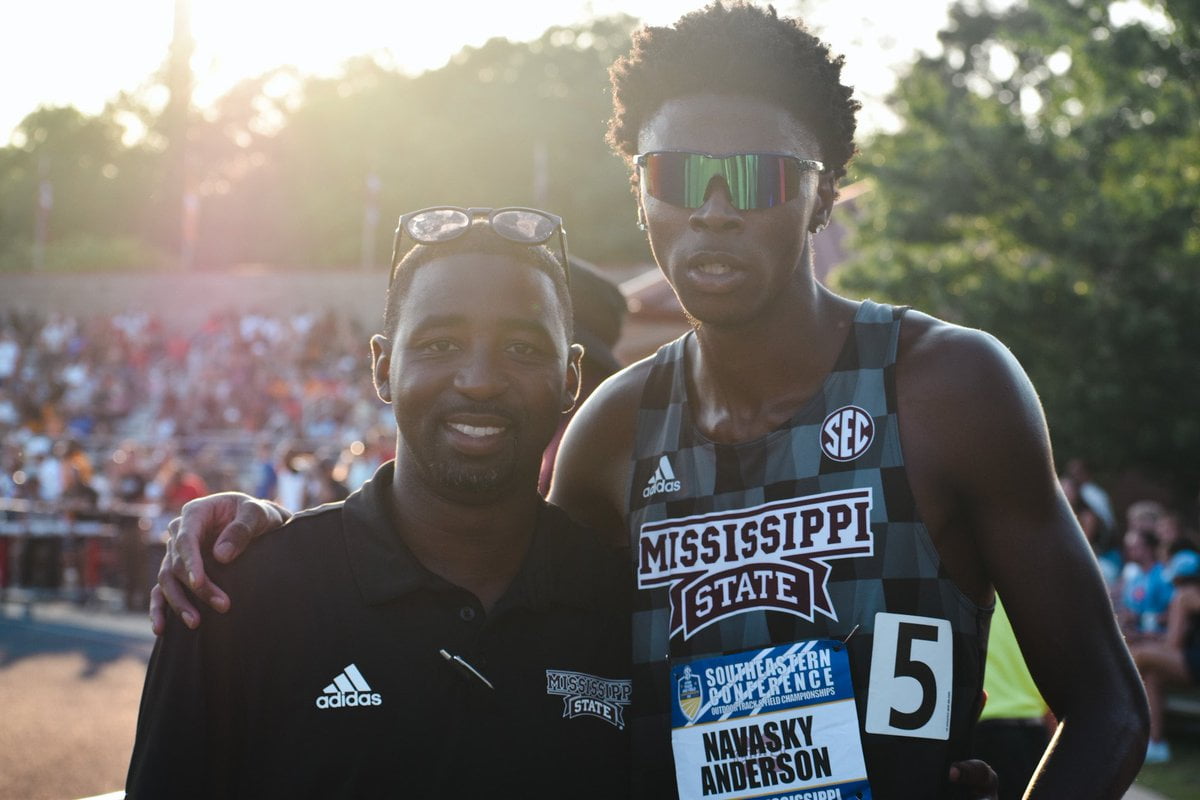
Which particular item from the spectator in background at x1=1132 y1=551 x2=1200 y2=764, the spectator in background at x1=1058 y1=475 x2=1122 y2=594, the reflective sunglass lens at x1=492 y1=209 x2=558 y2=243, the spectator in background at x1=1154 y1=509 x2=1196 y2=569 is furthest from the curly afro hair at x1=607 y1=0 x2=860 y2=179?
the spectator in background at x1=1058 y1=475 x2=1122 y2=594

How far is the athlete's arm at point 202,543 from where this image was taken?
99.5 inches

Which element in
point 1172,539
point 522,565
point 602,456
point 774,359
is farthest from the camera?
point 1172,539

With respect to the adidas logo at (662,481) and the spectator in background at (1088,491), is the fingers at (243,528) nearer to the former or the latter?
the adidas logo at (662,481)

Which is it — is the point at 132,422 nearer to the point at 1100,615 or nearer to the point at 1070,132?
the point at 1070,132

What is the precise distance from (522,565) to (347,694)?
44 cm

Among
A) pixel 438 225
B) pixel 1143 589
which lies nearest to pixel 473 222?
pixel 438 225

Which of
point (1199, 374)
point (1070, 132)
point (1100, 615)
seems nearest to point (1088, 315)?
point (1199, 374)

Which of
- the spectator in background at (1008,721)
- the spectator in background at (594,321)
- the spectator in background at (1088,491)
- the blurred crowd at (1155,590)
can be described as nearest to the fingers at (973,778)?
the spectator in background at (1008,721)

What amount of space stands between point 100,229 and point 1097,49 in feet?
182

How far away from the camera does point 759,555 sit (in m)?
2.75

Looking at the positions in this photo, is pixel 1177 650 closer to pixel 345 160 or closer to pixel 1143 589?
pixel 1143 589

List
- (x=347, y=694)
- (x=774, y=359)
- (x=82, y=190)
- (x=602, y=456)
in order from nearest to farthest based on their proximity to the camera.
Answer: (x=347, y=694)
(x=774, y=359)
(x=602, y=456)
(x=82, y=190)

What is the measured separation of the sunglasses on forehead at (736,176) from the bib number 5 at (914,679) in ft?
2.87

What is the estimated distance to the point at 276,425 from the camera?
2544 cm
